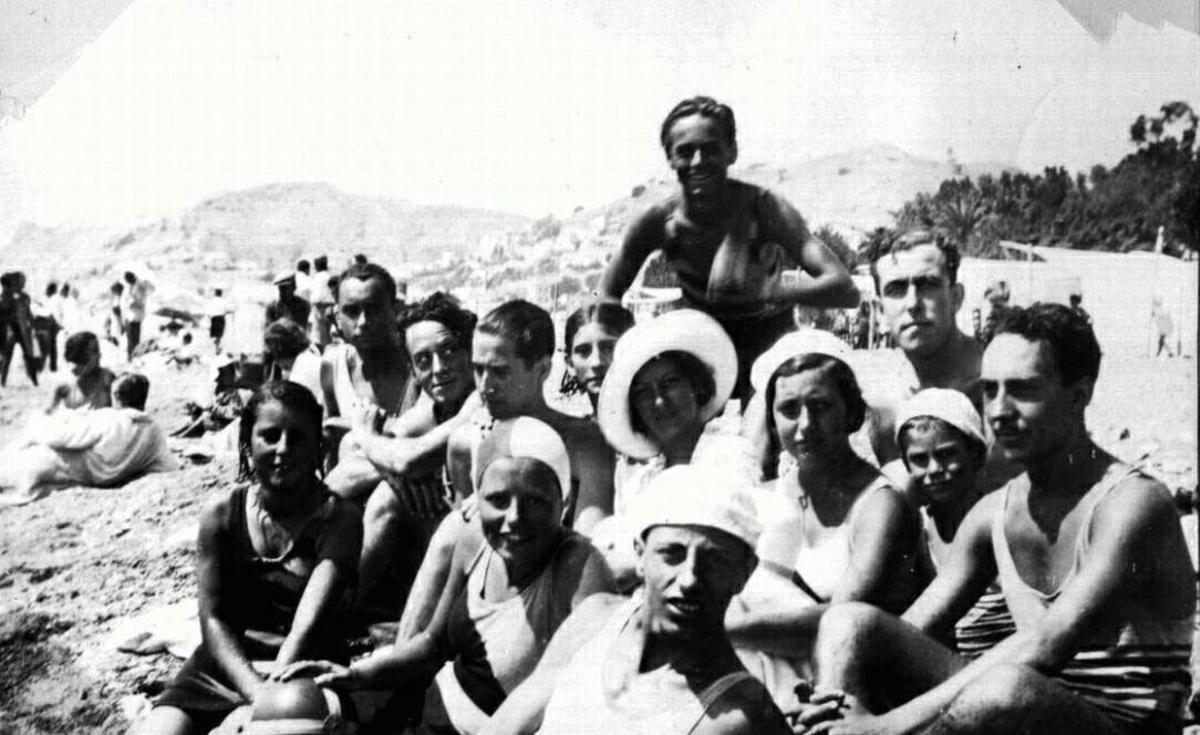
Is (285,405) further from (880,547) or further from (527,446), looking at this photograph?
(880,547)

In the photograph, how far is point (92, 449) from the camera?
6.38 m

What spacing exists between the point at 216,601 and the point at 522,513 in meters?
1.12

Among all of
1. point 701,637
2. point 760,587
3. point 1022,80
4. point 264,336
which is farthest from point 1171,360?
point 264,336

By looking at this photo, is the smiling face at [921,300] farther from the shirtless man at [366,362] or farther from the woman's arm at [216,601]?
the woman's arm at [216,601]

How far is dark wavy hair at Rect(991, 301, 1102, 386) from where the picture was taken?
388 centimetres

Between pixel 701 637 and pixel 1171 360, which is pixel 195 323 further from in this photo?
pixel 1171 360

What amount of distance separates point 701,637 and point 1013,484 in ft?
3.17

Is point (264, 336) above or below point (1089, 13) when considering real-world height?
below

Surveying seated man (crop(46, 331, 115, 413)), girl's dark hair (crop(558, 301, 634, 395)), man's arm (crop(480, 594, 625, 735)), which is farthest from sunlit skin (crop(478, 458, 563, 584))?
seated man (crop(46, 331, 115, 413))

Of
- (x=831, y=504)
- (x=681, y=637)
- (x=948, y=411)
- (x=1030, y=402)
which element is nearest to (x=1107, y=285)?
(x=1030, y=402)

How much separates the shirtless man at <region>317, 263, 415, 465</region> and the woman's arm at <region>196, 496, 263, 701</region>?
1.34ft

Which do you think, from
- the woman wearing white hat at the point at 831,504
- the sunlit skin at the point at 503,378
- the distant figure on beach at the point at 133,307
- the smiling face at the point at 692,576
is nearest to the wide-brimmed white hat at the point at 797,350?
the woman wearing white hat at the point at 831,504

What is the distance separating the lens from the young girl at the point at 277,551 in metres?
4.50

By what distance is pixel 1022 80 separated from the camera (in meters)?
4.40
